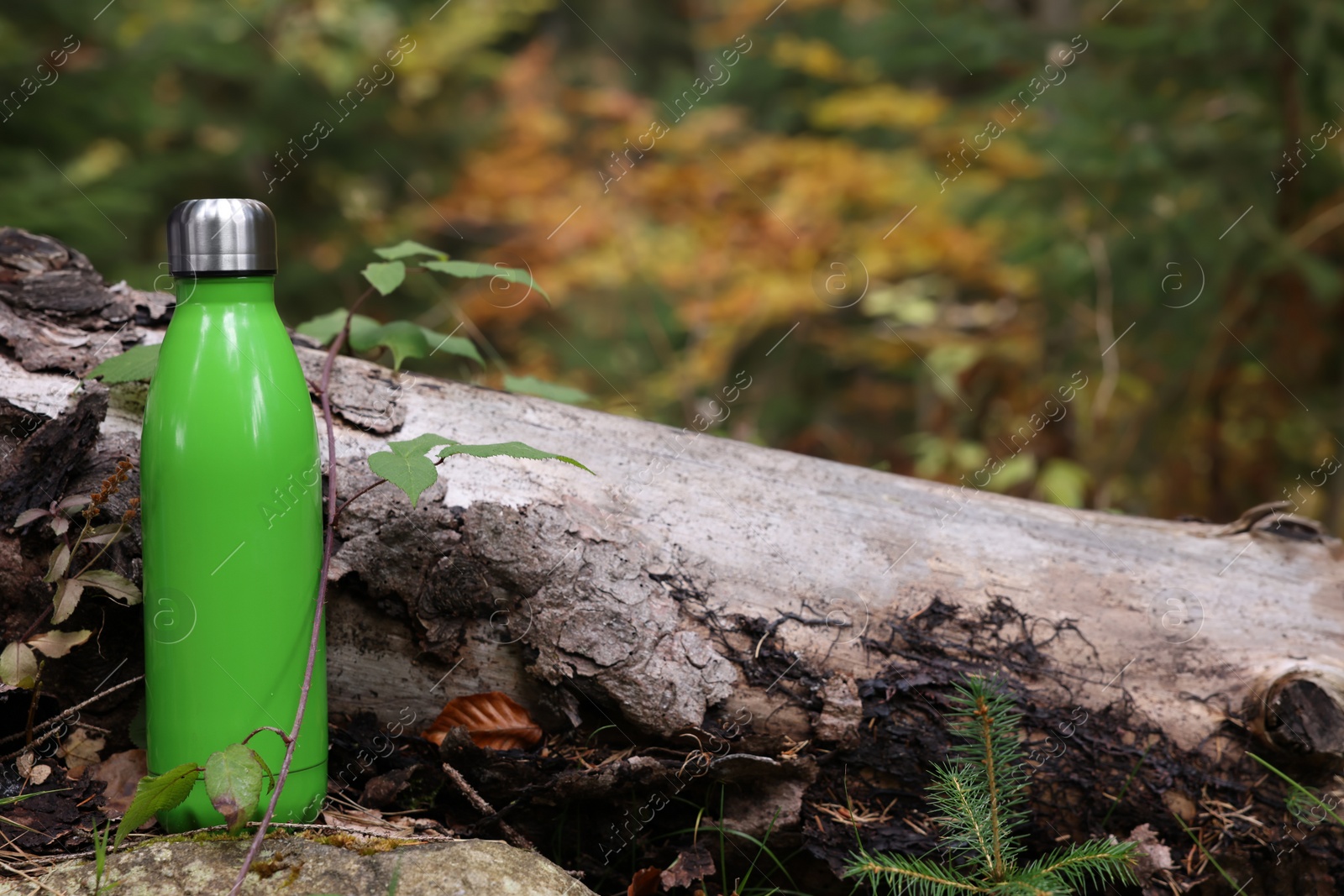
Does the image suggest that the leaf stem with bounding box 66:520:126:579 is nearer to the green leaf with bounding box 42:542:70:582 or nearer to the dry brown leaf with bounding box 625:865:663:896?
the green leaf with bounding box 42:542:70:582

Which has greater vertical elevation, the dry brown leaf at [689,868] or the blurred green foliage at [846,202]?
the blurred green foliage at [846,202]

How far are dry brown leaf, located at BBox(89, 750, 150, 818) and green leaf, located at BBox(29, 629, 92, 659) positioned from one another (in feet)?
0.75

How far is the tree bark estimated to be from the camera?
62.6 inches

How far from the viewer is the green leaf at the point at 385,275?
1.69 metres

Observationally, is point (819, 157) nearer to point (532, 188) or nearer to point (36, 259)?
point (532, 188)

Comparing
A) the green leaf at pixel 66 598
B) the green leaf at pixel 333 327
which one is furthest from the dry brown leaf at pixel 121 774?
the green leaf at pixel 333 327

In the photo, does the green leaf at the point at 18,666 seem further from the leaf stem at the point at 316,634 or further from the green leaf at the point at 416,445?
the green leaf at the point at 416,445

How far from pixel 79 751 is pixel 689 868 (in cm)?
109

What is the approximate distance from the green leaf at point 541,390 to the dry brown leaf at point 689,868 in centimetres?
100

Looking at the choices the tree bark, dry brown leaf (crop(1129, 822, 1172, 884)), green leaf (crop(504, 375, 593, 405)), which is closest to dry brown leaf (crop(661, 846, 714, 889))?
the tree bark

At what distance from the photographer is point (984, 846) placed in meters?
1.37

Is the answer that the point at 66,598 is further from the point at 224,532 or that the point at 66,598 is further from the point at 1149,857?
the point at 1149,857

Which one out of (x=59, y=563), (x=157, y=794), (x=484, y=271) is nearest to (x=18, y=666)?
(x=59, y=563)

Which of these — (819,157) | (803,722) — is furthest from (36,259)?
(819,157)
